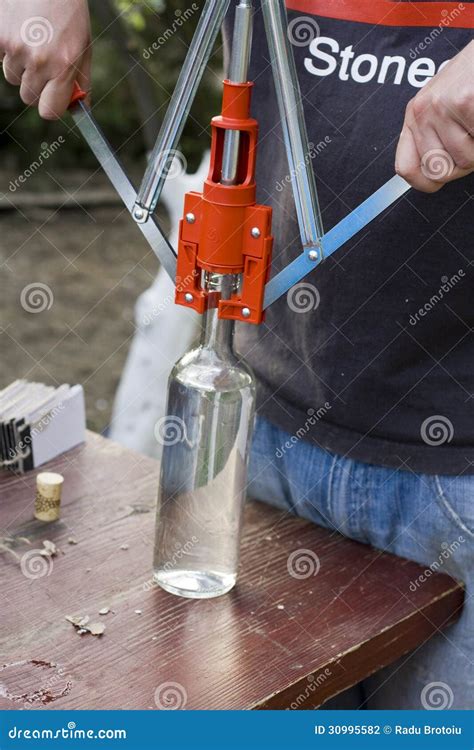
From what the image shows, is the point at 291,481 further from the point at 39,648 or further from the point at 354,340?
the point at 39,648

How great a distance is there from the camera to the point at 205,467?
1.12m

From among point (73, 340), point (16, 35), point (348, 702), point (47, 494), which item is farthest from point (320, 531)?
point (73, 340)

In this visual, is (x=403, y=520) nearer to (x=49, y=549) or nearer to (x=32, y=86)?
(x=49, y=549)

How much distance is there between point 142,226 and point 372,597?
1.49 ft

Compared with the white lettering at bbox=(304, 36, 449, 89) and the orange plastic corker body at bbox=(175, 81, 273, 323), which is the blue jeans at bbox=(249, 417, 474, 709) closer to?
the orange plastic corker body at bbox=(175, 81, 273, 323)

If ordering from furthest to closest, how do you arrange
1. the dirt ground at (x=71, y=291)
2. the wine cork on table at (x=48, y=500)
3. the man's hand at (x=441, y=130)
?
the dirt ground at (x=71, y=291) → the wine cork on table at (x=48, y=500) → the man's hand at (x=441, y=130)

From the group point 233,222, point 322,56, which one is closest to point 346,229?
point 233,222

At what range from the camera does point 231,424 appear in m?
1.11

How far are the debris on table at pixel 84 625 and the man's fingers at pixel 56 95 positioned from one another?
1.64 ft

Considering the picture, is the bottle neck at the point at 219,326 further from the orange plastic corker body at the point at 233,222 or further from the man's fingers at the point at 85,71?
the man's fingers at the point at 85,71

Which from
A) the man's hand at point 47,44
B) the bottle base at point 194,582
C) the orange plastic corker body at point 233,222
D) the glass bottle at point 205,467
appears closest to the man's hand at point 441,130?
the orange plastic corker body at point 233,222

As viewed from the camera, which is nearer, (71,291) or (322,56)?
(322,56)

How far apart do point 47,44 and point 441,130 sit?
410 mm

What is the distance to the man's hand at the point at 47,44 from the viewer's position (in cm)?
106
